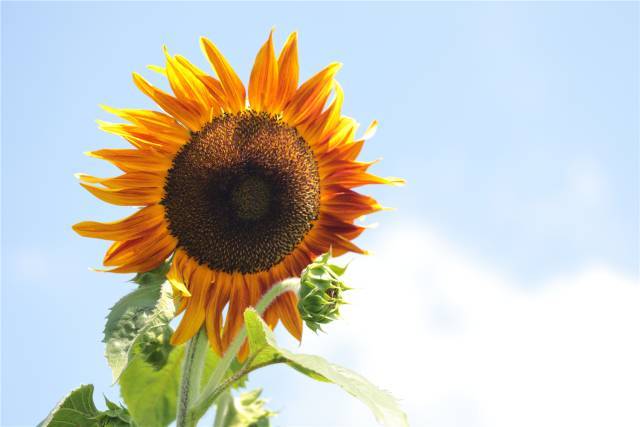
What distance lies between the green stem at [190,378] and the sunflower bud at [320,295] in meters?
0.52

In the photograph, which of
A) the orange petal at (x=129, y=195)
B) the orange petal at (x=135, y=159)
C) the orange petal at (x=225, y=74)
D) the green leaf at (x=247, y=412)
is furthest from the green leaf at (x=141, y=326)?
the orange petal at (x=225, y=74)

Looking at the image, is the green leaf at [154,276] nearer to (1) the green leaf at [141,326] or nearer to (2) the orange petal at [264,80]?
(1) the green leaf at [141,326]

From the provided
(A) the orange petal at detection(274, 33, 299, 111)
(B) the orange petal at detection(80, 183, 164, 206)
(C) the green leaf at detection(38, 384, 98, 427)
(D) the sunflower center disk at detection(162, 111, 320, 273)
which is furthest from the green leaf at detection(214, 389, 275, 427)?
(A) the orange petal at detection(274, 33, 299, 111)

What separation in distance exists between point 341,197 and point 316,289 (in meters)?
0.74

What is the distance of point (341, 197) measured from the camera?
3.53 meters

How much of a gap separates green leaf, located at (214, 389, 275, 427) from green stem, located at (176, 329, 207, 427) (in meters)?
0.69

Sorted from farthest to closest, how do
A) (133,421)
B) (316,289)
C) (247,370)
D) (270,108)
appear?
(270,108) < (133,421) < (316,289) < (247,370)

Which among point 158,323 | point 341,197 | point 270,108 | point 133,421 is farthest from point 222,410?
point 270,108

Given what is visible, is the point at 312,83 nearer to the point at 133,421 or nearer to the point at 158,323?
the point at 158,323

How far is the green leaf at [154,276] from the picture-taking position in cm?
324

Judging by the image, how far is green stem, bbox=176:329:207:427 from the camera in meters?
2.89

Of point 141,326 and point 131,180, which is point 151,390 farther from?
point 131,180

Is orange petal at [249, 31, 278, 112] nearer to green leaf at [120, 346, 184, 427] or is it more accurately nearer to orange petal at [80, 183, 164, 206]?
orange petal at [80, 183, 164, 206]

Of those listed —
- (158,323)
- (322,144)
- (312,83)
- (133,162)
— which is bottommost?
(158,323)
